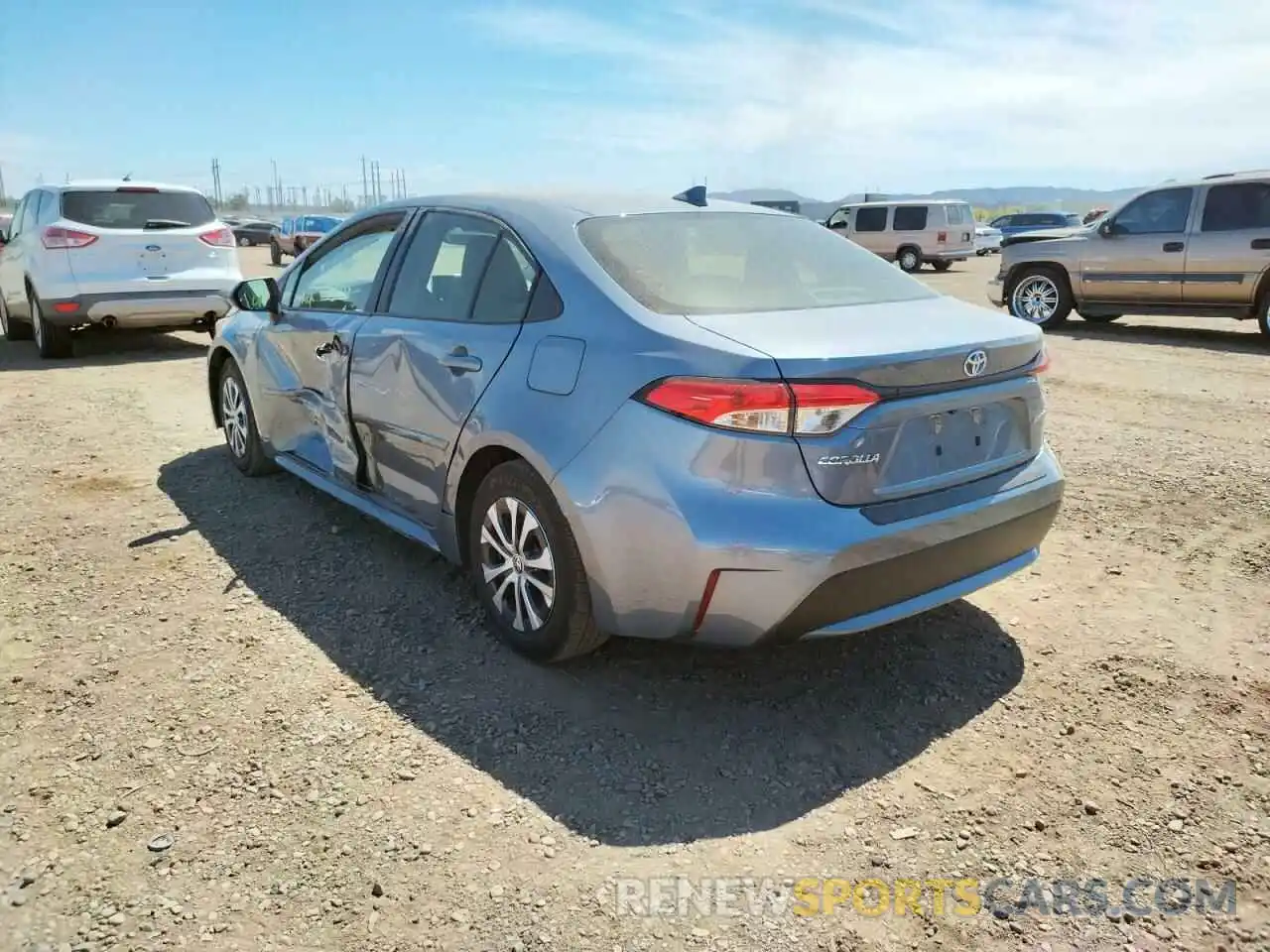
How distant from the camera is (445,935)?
2137 mm

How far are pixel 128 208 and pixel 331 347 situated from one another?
22.3 ft

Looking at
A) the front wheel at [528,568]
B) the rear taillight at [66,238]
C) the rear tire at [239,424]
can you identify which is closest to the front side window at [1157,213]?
the rear tire at [239,424]

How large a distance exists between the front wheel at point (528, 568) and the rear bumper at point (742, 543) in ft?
0.41

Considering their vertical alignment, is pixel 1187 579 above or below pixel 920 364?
below

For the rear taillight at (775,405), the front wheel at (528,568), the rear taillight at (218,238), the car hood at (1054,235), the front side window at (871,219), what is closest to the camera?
the rear taillight at (775,405)

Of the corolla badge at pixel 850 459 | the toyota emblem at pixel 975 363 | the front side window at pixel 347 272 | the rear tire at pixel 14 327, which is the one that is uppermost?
the front side window at pixel 347 272

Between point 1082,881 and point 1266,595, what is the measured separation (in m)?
2.17

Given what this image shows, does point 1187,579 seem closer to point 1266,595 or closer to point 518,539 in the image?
point 1266,595

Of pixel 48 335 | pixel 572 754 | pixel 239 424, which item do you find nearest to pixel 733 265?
pixel 572 754

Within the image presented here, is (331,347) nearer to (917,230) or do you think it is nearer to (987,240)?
(917,230)

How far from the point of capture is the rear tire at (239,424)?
5.23 m

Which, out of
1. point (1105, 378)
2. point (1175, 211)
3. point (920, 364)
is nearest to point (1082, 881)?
point (920, 364)

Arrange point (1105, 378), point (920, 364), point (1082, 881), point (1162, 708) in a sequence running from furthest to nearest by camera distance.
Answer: point (1105, 378)
point (1162, 708)
point (920, 364)
point (1082, 881)

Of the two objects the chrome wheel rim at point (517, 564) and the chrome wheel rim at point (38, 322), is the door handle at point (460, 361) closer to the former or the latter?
the chrome wheel rim at point (517, 564)
